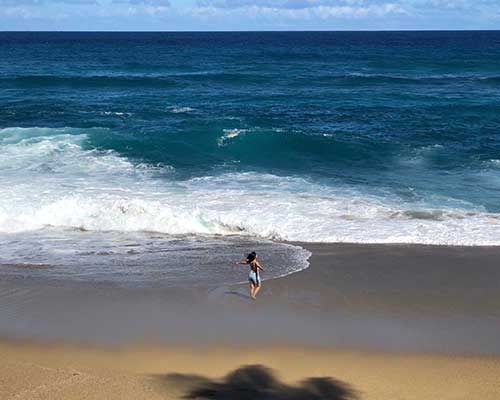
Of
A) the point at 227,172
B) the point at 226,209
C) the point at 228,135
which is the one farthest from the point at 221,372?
the point at 228,135

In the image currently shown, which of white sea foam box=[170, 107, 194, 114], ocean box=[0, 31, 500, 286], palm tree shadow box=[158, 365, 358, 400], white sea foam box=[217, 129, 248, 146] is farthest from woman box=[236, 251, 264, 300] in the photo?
white sea foam box=[170, 107, 194, 114]

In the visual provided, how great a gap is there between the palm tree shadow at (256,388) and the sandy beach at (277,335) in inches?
1.5

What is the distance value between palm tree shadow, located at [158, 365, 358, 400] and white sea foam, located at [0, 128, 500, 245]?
744 cm

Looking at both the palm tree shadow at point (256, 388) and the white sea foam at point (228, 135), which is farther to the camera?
the white sea foam at point (228, 135)

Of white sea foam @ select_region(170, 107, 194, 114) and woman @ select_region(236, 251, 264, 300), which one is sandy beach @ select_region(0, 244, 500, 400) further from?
white sea foam @ select_region(170, 107, 194, 114)

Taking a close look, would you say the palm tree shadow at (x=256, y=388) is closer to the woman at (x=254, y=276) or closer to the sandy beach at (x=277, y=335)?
the sandy beach at (x=277, y=335)

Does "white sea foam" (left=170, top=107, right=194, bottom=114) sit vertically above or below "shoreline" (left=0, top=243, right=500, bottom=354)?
above

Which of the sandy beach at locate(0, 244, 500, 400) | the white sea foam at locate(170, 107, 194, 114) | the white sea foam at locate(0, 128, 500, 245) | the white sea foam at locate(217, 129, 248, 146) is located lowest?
the sandy beach at locate(0, 244, 500, 400)

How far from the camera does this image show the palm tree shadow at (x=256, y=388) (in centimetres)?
1033

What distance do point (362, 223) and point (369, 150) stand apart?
32.3 feet

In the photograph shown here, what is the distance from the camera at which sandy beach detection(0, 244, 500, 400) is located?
10.8 meters

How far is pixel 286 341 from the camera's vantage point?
12305mm

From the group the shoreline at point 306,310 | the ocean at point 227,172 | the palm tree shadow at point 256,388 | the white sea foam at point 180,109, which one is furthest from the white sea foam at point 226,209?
the white sea foam at point 180,109

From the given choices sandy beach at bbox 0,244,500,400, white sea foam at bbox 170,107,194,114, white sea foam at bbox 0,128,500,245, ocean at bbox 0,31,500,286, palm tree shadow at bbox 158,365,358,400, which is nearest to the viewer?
palm tree shadow at bbox 158,365,358,400
